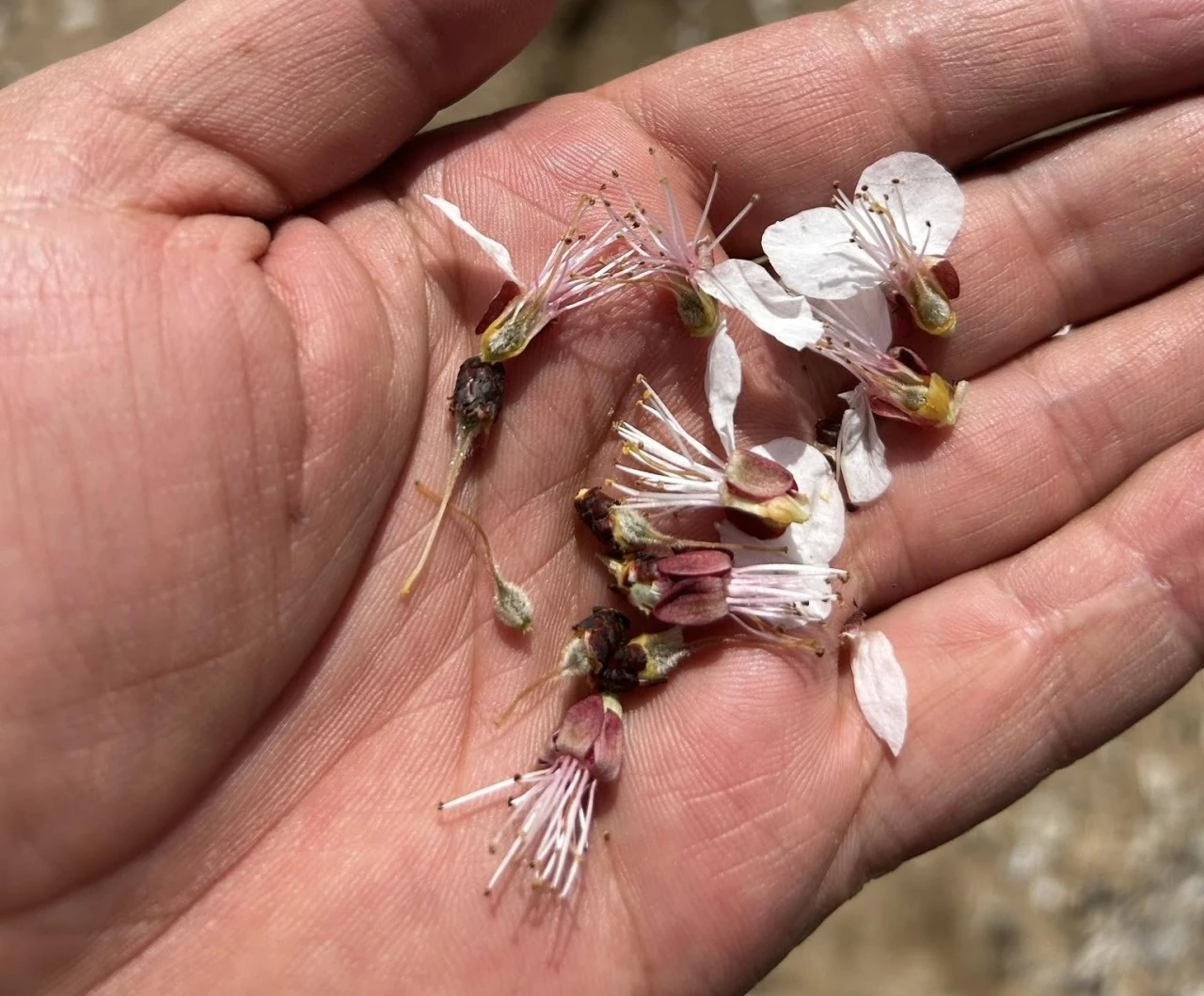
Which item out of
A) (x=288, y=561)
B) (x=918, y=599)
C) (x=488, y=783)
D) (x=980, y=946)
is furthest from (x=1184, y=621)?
(x=288, y=561)

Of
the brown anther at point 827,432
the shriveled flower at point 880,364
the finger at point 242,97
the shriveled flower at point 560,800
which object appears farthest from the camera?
the brown anther at point 827,432

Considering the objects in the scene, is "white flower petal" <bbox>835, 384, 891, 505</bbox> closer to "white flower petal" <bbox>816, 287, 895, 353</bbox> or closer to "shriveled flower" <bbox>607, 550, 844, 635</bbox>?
"white flower petal" <bbox>816, 287, 895, 353</bbox>

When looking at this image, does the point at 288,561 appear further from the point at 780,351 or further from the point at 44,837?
the point at 780,351

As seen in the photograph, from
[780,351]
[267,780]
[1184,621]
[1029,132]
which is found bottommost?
[1184,621]

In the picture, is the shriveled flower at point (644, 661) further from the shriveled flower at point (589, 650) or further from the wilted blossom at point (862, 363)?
the wilted blossom at point (862, 363)

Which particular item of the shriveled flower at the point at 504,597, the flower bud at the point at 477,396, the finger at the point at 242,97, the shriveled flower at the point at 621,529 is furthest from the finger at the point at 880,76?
the shriveled flower at the point at 504,597

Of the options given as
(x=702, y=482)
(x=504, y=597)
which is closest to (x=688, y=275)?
(x=702, y=482)
